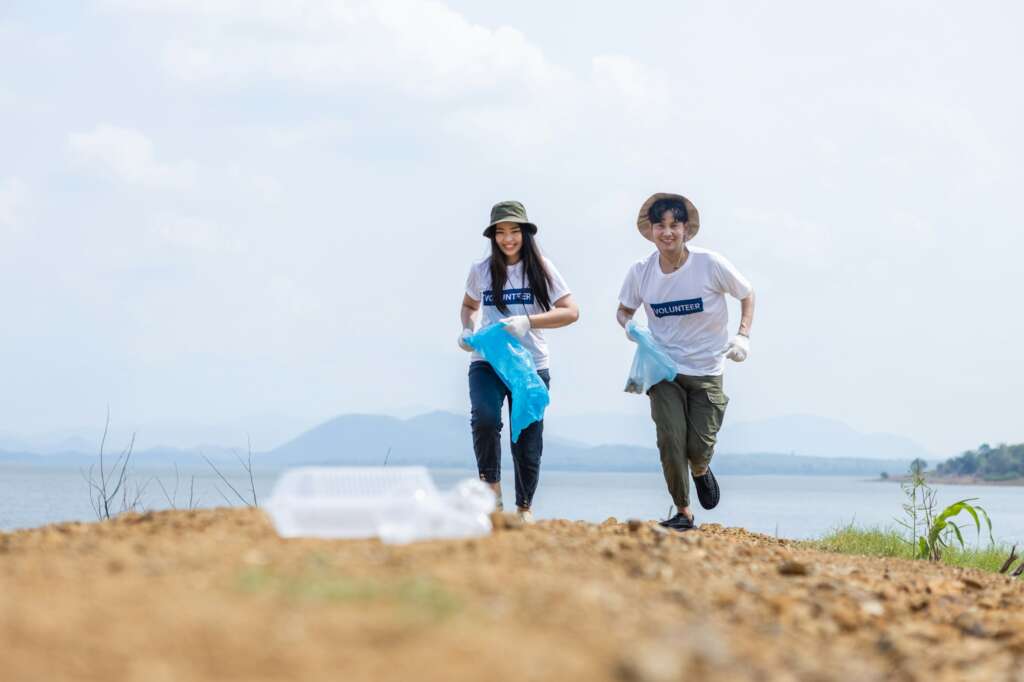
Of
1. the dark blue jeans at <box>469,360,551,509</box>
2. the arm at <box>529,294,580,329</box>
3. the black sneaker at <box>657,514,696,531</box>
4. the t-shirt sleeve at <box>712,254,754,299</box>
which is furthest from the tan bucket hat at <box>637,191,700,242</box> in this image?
the black sneaker at <box>657,514,696,531</box>

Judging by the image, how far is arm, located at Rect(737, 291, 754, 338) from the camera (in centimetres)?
812

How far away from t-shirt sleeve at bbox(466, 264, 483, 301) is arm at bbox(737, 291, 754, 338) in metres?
1.87

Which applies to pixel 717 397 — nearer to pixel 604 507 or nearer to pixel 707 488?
pixel 707 488

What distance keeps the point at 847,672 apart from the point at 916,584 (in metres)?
2.71

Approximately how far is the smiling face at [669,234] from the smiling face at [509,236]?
1.04m

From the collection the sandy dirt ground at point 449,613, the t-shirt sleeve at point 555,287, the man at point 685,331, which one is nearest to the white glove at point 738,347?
the man at point 685,331

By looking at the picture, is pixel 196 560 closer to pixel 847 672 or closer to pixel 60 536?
pixel 60 536

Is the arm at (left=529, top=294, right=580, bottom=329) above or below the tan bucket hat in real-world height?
below

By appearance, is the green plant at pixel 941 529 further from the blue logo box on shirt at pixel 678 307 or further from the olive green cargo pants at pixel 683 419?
the blue logo box on shirt at pixel 678 307

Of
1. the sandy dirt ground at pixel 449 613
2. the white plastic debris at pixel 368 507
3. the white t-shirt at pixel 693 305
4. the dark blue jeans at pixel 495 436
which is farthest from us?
the white t-shirt at pixel 693 305

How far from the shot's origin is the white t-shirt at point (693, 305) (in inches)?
312

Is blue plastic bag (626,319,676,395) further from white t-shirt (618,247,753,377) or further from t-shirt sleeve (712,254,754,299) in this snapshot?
t-shirt sleeve (712,254,754,299)

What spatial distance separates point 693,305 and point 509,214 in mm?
1453

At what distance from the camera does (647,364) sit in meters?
8.02
